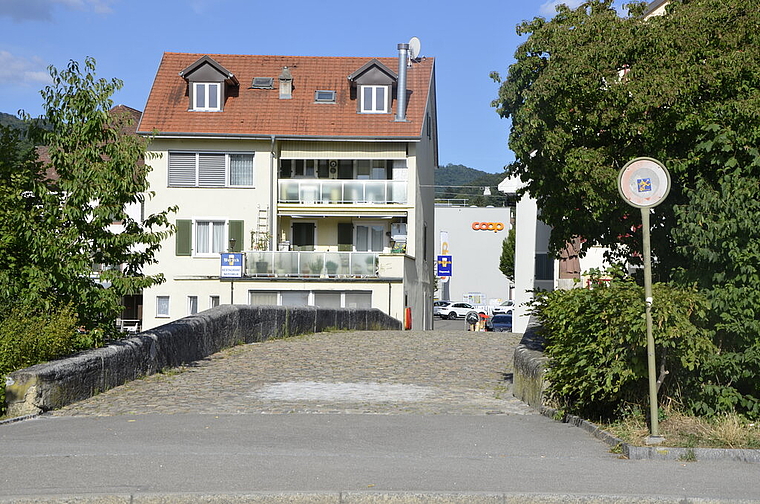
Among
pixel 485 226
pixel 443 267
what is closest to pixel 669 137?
pixel 443 267

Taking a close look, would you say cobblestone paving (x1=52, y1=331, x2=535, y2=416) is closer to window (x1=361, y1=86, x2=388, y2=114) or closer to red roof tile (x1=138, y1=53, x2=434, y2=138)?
red roof tile (x1=138, y1=53, x2=434, y2=138)

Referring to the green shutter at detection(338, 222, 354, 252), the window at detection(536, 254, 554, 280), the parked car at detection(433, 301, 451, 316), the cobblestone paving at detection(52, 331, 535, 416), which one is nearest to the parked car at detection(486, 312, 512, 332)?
the window at detection(536, 254, 554, 280)

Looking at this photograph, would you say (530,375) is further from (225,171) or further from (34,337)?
(225,171)

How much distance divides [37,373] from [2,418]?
67 centimetres

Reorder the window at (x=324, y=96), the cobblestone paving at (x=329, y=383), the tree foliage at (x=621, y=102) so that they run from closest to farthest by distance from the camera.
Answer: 1. the tree foliage at (x=621, y=102)
2. the cobblestone paving at (x=329, y=383)
3. the window at (x=324, y=96)

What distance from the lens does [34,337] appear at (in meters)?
12.5

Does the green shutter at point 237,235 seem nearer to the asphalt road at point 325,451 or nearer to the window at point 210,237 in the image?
the window at point 210,237

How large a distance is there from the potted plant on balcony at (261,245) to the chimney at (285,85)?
6.76 metres

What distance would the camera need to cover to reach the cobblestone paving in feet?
40.8

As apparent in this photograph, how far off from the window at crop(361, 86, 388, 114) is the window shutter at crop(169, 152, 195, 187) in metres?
8.02

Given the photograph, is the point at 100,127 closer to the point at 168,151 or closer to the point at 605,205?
the point at 605,205

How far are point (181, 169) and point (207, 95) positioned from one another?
11.7 feet

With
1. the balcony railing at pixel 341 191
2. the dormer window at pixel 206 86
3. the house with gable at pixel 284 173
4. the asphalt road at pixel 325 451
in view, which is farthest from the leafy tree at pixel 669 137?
the dormer window at pixel 206 86

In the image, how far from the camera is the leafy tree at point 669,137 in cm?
945
